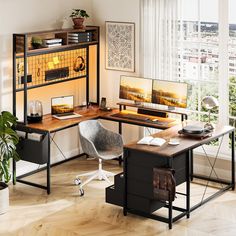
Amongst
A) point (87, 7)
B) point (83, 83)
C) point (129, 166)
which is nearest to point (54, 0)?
point (87, 7)

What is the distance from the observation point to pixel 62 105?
7867 millimetres

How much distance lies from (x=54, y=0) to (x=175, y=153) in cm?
291

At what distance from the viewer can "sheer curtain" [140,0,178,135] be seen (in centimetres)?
766

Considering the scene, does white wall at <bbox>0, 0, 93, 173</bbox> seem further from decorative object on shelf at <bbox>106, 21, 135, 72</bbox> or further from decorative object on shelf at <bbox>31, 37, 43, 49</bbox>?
decorative object on shelf at <bbox>106, 21, 135, 72</bbox>

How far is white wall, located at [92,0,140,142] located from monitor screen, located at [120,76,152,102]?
23cm

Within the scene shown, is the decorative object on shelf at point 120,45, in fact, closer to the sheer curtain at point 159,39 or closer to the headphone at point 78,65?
the sheer curtain at point 159,39

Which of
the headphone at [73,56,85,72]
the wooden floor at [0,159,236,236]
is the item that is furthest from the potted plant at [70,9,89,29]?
the wooden floor at [0,159,236,236]

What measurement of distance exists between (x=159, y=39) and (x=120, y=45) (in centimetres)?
66

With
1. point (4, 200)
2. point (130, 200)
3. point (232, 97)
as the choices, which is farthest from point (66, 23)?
point (130, 200)

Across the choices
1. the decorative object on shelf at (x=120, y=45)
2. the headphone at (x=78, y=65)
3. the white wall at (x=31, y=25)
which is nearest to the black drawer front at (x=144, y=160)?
the white wall at (x=31, y=25)

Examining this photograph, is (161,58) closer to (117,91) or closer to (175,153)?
(117,91)

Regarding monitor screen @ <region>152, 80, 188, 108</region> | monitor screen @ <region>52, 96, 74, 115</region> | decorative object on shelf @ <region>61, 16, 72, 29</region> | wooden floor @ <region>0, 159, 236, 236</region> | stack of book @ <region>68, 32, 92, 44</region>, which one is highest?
decorative object on shelf @ <region>61, 16, 72, 29</region>

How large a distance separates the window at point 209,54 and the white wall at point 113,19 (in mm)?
637

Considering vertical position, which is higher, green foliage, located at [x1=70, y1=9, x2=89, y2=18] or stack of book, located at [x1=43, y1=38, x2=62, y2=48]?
green foliage, located at [x1=70, y1=9, x2=89, y2=18]
